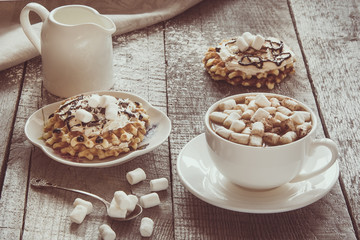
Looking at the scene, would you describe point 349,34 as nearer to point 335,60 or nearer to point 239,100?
point 335,60

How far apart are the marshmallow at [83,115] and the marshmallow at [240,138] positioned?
0.38 m

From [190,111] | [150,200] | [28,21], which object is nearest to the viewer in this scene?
A: [150,200]

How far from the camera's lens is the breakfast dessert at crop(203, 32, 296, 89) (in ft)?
5.77

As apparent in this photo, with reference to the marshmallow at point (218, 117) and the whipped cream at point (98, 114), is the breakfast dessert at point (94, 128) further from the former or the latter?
the marshmallow at point (218, 117)

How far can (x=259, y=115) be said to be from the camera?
1252mm

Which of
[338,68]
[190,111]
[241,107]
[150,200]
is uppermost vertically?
[241,107]

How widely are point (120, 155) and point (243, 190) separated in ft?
0.99

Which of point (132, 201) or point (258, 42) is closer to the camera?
point (132, 201)

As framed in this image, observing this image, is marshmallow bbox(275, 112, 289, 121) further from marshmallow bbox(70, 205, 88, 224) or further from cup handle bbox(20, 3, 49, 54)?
cup handle bbox(20, 3, 49, 54)

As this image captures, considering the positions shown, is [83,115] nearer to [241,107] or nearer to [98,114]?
[98,114]

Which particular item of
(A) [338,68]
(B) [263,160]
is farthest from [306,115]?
(A) [338,68]

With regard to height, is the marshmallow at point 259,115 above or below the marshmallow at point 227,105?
above

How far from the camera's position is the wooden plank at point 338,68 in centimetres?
147

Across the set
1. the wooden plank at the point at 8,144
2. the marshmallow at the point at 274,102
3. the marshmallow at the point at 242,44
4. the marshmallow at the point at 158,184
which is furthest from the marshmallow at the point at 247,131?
the marshmallow at the point at 242,44
